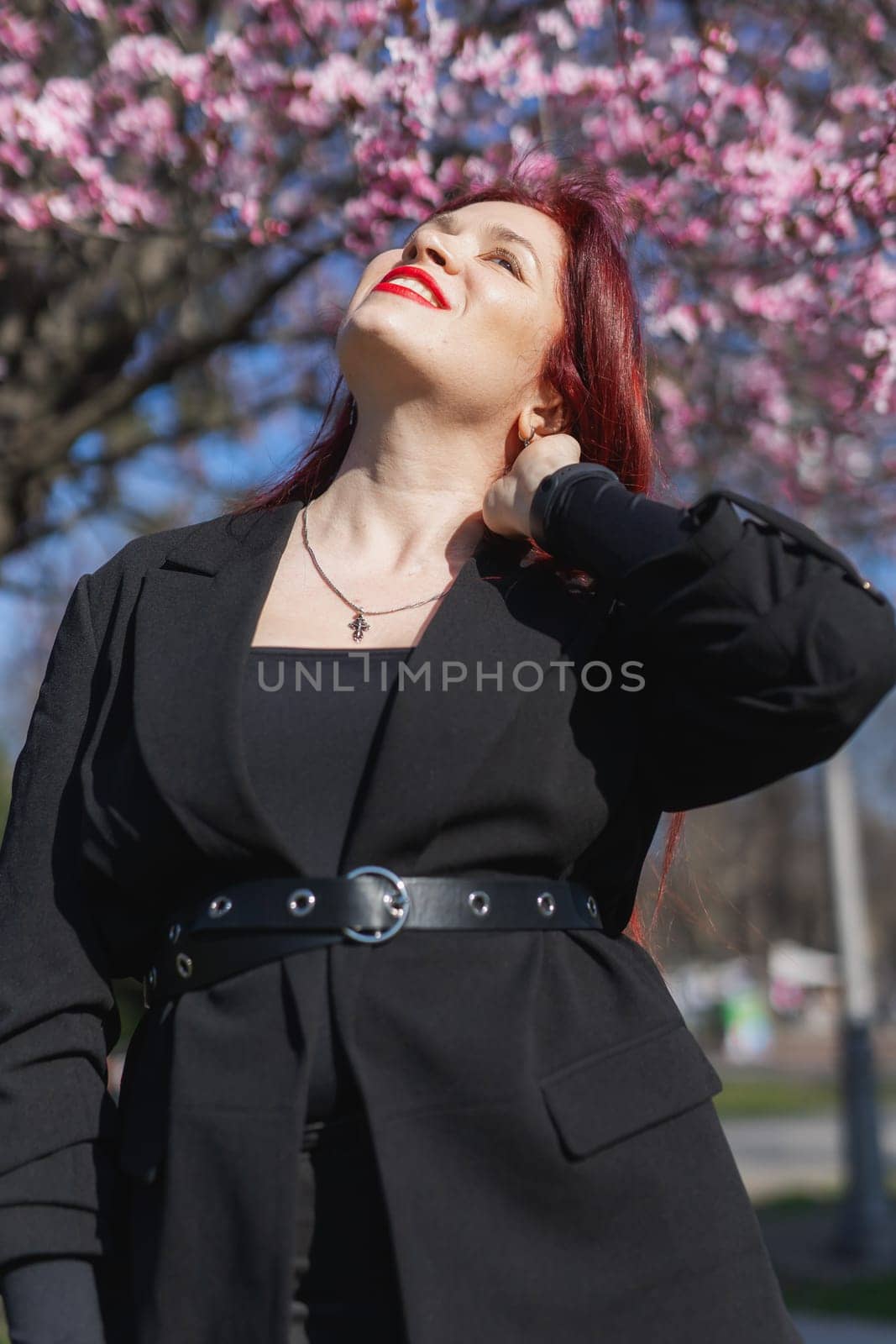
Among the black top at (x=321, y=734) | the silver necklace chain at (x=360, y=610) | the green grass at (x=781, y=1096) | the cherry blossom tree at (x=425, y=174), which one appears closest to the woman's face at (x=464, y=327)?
the silver necklace chain at (x=360, y=610)

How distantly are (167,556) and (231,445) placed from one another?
5.82 metres

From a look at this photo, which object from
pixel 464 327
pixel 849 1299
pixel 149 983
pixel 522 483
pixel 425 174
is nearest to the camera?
pixel 149 983

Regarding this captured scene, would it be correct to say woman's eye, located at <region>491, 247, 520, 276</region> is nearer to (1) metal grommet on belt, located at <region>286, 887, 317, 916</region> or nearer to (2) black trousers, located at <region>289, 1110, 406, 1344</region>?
(1) metal grommet on belt, located at <region>286, 887, 317, 916</region>

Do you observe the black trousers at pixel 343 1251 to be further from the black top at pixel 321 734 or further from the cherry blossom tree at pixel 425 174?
the cherry blossom tree at pixel 425 174

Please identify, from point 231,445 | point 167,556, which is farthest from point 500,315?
point 231,445

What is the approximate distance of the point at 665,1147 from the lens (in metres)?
1.51

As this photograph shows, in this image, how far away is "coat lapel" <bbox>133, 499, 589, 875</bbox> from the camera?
154 cm

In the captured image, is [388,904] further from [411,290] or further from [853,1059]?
[853,1059]

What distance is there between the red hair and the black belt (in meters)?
0.48

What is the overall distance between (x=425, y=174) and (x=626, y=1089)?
11.0ft

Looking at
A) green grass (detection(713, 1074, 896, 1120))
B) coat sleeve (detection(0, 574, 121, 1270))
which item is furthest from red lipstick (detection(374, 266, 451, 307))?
green grass (detection(713, 1074, 896, 1120))

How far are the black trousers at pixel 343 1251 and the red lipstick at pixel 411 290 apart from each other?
1050mm

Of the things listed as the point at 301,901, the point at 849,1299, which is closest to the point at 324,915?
the point at 301,901

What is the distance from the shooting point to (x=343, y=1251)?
4.75 feet
